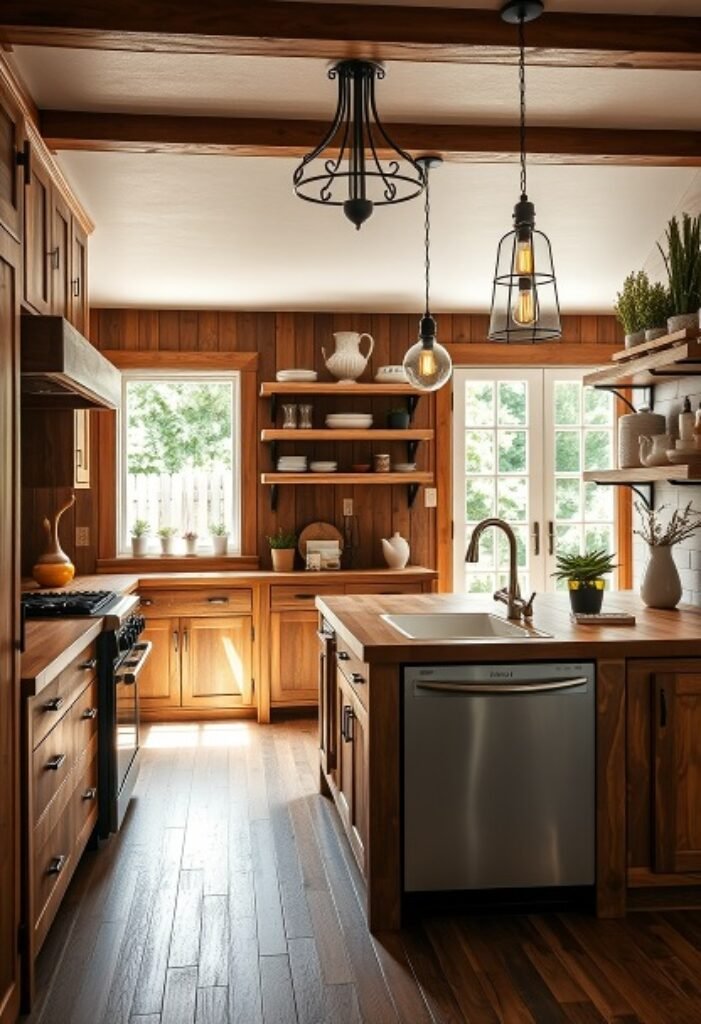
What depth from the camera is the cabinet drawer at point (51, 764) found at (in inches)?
102

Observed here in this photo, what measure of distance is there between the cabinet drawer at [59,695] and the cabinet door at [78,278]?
154 cm

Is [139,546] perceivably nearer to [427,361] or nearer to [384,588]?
[384,588]

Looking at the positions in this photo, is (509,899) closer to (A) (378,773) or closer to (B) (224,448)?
(A) (378,773)

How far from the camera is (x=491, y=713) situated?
2924 millimetres

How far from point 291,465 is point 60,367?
10.6 ft

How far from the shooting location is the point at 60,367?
2.70 m

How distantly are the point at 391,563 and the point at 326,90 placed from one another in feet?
10.4

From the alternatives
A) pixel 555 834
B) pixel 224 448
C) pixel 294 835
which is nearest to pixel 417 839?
pixel 555 834

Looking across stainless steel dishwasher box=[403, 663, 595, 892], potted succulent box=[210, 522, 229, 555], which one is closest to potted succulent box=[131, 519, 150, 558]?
potted succulent box=[210, 522, 229, 555]

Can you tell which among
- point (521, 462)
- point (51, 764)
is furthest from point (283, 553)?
point (51, 764)

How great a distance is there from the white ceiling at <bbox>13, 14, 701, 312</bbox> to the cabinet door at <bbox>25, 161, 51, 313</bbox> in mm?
275

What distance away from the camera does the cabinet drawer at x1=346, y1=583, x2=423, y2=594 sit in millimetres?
5691

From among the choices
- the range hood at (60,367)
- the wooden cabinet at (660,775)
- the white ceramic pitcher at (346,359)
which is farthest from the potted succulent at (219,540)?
the wooden cabinet at (660,775)

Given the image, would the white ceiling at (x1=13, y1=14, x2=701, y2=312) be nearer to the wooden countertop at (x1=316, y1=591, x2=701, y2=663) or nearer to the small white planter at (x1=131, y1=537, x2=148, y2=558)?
the small white planter at (x1=131, y1=537, x2=148, y2=558)
